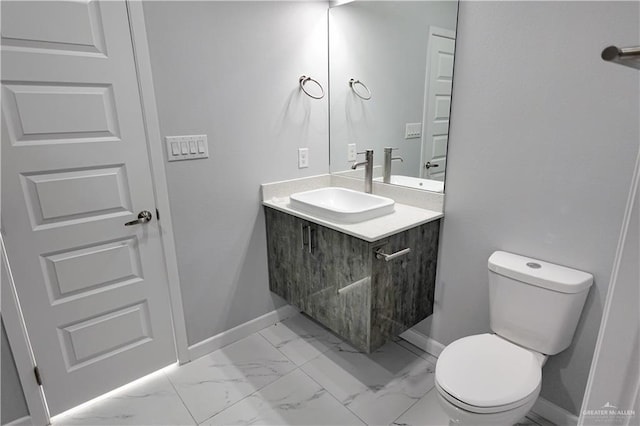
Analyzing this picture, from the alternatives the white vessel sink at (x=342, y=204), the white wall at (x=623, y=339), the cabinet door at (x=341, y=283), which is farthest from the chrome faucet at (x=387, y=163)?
the white wall at (x=623, y=339)

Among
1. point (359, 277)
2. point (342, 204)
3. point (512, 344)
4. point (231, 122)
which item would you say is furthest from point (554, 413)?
point (231, 122)

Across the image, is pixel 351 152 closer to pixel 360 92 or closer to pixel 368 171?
pixel 368 171

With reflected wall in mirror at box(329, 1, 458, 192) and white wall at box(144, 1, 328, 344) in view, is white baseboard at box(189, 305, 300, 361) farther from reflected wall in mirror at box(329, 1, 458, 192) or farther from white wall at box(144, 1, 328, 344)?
reflected wall in mirror at box(329, 1, 458, 192)

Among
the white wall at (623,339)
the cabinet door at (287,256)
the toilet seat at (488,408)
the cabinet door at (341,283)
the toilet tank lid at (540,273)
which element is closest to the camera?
the white wall at (623,339)

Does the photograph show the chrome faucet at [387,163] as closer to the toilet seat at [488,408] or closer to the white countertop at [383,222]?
the white countertop at [383,222]

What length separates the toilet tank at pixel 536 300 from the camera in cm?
137

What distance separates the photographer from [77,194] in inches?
61.2

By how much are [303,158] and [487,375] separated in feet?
5.19

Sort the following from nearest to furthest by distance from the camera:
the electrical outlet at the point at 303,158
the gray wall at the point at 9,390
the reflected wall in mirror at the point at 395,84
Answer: the gray wall at the point at 9,390 < the reflected wall in mirror at the point at 395,84 < the electrical outlet at the point at 303,158

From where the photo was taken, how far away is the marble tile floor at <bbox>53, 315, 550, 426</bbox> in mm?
1670

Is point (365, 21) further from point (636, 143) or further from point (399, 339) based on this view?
point (399, 339)

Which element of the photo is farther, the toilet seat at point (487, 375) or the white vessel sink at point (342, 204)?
the white vessel sink at point (342, 204)

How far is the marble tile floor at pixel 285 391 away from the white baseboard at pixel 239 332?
0.04 metres

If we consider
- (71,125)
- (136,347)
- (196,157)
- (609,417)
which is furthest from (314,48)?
(609,417)
